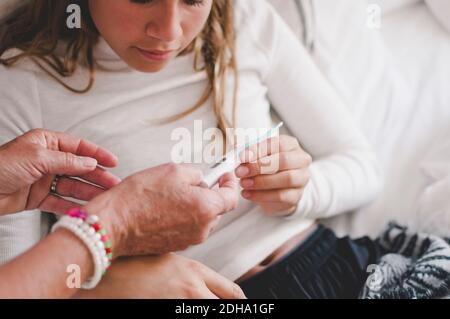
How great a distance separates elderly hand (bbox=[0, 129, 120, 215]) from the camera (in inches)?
25.5

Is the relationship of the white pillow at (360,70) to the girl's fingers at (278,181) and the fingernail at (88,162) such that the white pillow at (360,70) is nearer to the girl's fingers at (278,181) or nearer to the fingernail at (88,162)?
the girl's fingers at (278,181)

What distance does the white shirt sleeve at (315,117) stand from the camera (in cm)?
84

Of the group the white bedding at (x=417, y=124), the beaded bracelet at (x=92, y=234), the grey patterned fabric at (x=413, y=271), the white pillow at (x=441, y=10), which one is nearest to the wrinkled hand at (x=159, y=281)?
the beaded bracelet at (x=92, y=234)

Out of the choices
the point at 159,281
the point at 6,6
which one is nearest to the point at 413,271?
the point at 159,281

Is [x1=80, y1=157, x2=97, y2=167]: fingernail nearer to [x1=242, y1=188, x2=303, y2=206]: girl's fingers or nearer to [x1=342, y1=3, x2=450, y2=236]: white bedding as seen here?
[x1=242, y1=188, x2=303, y2=206]: girl's fingers

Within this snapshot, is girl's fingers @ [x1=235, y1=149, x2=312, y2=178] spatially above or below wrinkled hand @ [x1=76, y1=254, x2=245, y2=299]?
above

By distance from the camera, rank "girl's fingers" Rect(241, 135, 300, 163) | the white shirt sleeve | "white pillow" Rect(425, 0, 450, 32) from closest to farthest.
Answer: "girl's fingers" Rect(241, 135, 300, 163)
the white shirt sleeve
"white pillow" Rect(425, 0, 450, 32)

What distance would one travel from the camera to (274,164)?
0.73 metres

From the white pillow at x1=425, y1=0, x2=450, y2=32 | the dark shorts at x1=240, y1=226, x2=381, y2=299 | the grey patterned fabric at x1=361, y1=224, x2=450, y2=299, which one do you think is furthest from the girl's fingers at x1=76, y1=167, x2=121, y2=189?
the white pillow at x1=425, y1=0, x2=450, y2=32

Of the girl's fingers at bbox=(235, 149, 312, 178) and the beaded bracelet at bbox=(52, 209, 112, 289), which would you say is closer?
the beaded bracelet at bbox=(52, 209, 112, 289)

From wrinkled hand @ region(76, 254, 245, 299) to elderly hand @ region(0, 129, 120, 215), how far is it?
4.5 inches

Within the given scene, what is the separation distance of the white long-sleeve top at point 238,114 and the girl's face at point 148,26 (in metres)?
0.05

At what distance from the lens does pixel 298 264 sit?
2.59 feet

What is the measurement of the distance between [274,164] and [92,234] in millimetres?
260
